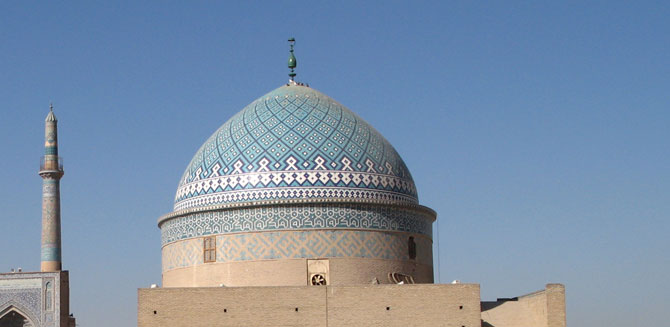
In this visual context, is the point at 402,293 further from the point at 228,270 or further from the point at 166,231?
the point at 166,231

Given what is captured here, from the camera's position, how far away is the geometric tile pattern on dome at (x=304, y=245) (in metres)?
18.6

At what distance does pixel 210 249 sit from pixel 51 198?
4.00 m

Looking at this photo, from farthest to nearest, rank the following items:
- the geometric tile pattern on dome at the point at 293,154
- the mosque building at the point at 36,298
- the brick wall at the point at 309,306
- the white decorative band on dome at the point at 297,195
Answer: the mosque building at the point at 36,298, the geometric tile pattern on dome at the point at 293,154, the white decorative band on dome at the point at 297,195, the brick wall at the point at 309,306

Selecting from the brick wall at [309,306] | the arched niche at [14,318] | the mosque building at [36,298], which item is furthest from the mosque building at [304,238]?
the arched niche at [14,318]

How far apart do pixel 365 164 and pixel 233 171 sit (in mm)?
2203

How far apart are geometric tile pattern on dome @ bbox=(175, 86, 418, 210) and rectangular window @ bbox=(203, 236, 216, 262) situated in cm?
68

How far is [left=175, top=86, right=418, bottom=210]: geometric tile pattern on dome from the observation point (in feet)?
62.3

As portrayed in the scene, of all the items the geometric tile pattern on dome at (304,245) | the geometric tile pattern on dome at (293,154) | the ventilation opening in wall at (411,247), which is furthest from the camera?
the ventilation opening in wall at (411,247)

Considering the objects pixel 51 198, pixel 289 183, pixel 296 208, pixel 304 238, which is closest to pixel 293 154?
pixel 289 183

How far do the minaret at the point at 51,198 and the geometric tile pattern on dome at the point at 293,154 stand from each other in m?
2.61

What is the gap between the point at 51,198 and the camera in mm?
21391

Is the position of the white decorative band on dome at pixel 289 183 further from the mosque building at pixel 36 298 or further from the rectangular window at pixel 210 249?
the mosque building at pixel 36 298

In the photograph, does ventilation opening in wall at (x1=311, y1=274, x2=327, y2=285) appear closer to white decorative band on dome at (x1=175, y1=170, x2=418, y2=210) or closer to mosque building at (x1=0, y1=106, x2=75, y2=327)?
white decorative band on dome at (x1=175, y1=170, x2=418, y2=210)

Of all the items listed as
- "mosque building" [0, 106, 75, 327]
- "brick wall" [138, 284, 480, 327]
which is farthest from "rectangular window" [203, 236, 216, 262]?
"mosque building" [0, 106, 75, 327]
